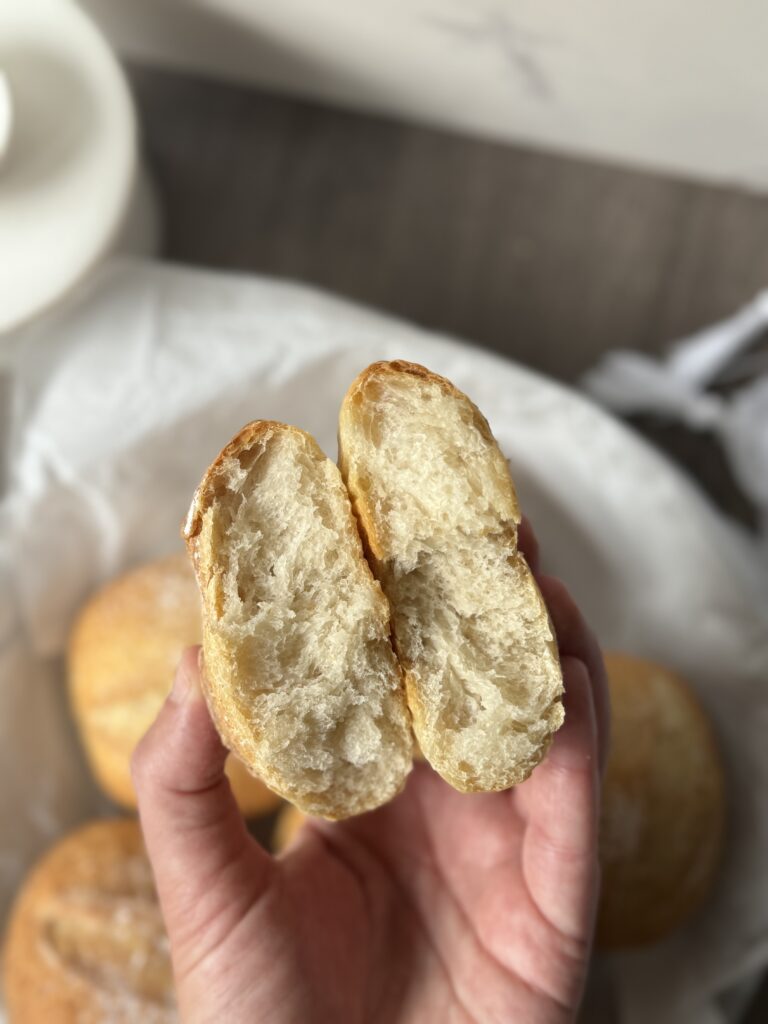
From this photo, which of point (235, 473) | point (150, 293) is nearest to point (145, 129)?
point (150, 293)

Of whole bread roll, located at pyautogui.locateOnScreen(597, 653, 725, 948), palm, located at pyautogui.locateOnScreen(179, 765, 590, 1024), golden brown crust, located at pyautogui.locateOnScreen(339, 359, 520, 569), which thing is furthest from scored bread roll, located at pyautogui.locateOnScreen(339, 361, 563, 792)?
whole bread roll, located at pyautogui.locateOnScreen(597, 653, 725, 948)

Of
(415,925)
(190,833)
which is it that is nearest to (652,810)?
(415,925)

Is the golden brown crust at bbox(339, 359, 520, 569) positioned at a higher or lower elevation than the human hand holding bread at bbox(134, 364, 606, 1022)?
higher

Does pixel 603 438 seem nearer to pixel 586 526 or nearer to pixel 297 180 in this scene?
pixel 586 526

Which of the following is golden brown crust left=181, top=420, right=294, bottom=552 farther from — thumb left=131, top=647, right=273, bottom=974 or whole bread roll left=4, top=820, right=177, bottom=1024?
whole bread roll left=4, top=820, right=177, bottom=1024

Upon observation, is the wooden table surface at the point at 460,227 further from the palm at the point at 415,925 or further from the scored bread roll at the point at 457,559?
the scored bread roll at the point at 457,559
